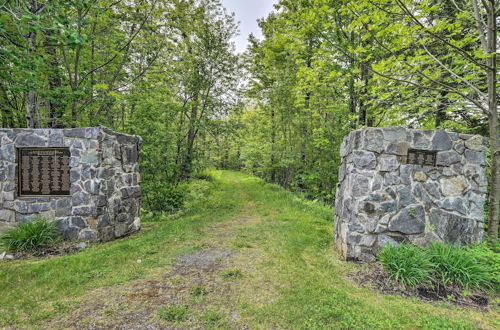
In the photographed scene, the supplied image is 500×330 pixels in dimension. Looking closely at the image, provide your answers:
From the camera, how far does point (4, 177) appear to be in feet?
15.9

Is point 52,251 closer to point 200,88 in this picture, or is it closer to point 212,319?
point 212,319

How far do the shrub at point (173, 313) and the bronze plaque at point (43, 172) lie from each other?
3.94 meters

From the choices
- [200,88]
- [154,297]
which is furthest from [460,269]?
[200,88]

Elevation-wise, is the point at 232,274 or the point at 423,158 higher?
the point at 423,158

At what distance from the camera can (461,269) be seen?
3.39m

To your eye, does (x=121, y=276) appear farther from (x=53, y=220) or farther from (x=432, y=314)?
(x=432, y=314)

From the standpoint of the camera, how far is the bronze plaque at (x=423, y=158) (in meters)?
4.10

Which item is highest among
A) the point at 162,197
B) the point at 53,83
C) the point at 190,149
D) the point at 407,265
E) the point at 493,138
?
the point at 53,83

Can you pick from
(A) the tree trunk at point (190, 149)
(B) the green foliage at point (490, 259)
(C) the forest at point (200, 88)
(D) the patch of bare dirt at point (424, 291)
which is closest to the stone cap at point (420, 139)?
(C) the forest at point (200, 88)

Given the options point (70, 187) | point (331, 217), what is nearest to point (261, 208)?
point (331, 217)

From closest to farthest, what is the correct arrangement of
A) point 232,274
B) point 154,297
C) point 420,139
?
point 154,297 < point 232,274 < point 420,139

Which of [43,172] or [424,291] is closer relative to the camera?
[424,291]

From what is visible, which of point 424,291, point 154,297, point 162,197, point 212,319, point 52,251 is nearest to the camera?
point 212,319

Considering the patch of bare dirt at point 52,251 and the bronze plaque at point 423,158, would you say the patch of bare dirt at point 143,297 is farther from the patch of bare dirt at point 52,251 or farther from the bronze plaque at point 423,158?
the bronze plaque at point 423,158
